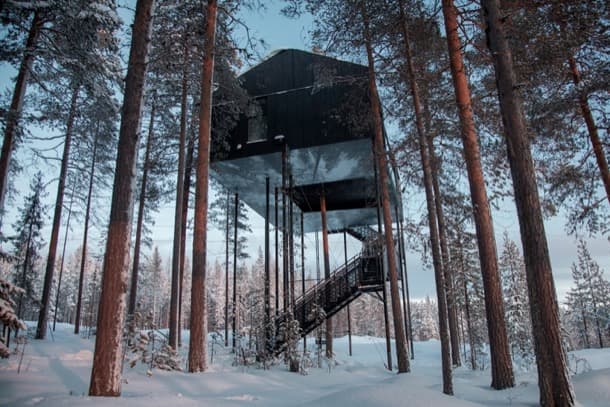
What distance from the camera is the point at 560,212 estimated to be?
888 cm

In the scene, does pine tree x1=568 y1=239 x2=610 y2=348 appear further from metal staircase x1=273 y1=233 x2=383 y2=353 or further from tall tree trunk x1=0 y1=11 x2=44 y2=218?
tall tree trunk x1=0 y1=11 x2=44 y2=218

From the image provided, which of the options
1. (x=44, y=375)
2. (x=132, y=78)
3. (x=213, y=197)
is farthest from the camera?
(x=213, y=197)

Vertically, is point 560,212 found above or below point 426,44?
below

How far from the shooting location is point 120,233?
456 cm

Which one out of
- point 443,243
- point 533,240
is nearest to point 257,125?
point 443,243

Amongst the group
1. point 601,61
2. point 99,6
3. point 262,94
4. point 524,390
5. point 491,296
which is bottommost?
point 524,390

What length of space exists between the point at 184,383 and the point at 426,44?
27.1 feet

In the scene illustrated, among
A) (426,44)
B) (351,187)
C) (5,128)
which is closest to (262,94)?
(351,187)

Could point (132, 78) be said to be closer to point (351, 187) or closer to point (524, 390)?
point (524, 390)

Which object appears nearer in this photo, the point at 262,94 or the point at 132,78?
the point at 132,78

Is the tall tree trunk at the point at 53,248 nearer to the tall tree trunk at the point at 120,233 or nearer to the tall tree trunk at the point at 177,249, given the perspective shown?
the tall tree trunk at the point at 177,249

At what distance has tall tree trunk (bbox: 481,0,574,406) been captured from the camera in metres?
4.00

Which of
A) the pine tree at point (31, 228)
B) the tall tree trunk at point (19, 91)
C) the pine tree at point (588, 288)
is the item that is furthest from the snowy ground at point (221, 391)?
the pine tree at point (588, 288)

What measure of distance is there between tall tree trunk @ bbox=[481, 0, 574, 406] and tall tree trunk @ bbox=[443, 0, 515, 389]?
4.73ft
